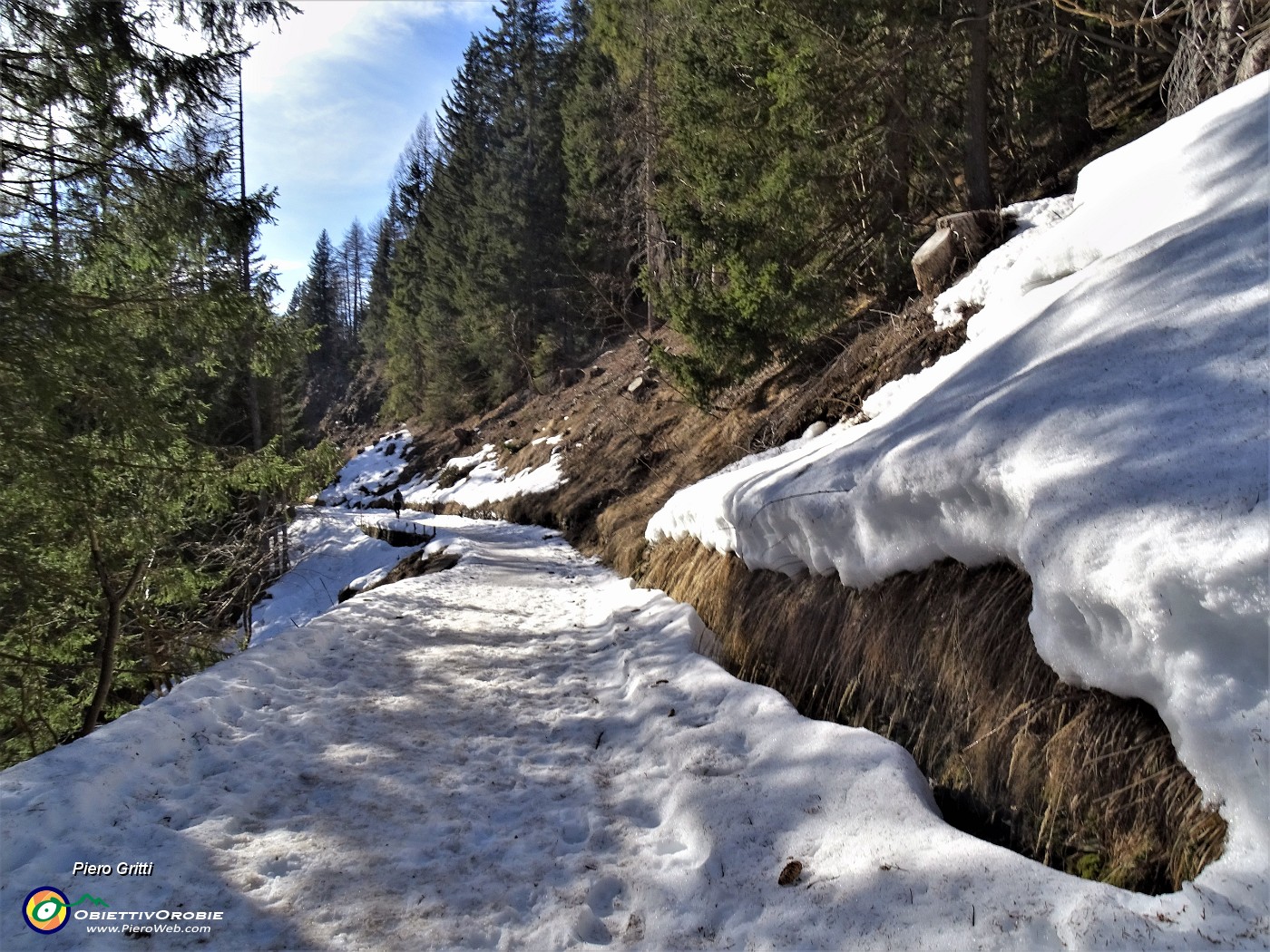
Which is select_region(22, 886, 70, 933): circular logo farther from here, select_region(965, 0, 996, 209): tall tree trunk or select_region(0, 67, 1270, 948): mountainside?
select_region(965, 0, 996, 209): tall tree trunk

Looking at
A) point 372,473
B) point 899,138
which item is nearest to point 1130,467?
point 899,138

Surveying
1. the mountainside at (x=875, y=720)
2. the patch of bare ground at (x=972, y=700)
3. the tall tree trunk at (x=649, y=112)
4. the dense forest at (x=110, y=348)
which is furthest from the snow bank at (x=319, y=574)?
the patch of bare ground at (x=972, y=700)

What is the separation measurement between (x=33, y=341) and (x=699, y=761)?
5.24m

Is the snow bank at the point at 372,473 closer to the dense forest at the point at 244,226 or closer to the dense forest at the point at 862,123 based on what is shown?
the dense forest at the point at 244,226

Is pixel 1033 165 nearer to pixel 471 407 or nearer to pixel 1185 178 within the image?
pixel 1185 178

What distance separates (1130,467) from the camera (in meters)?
2.52

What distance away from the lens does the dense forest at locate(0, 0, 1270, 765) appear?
5289 millimetres

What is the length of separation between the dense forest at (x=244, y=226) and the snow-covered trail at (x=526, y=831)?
2194mm

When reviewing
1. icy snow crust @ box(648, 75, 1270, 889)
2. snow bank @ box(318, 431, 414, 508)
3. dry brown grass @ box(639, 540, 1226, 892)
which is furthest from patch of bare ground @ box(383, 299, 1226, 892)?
snow bank @ box(318, 431, 414, 508)

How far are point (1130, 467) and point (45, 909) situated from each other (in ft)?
14.5

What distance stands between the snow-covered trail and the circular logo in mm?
35

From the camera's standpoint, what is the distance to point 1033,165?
11078mm

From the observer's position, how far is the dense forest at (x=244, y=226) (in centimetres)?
529

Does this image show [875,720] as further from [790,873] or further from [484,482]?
[484,482]
